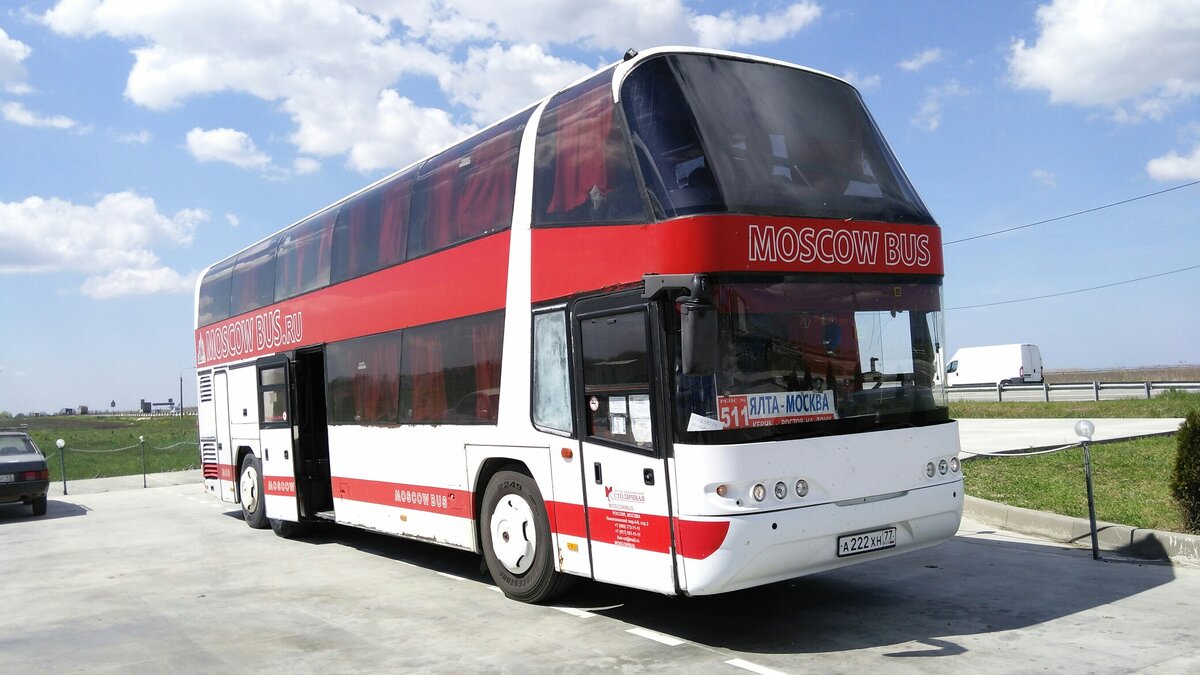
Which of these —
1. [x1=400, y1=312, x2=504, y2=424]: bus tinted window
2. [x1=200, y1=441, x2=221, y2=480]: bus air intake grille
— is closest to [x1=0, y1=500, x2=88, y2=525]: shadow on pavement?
[x1=200, y1=441, x2=221, y2=480]: bus air intake grille

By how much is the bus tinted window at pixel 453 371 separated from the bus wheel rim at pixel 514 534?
0.79 meters

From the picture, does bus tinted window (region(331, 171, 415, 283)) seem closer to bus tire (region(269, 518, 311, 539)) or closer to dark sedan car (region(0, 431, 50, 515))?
bus tire (region(269, 518, 311, 539))

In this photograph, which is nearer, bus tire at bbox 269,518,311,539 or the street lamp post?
the street lamp post

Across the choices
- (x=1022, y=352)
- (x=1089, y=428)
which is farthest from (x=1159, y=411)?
(x=1022, y=352)

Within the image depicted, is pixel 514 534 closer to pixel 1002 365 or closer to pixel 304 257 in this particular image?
pixel 304 257

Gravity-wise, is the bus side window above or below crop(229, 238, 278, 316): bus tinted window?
below

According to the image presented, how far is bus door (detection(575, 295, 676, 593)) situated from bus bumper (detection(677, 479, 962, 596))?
1.20 ft

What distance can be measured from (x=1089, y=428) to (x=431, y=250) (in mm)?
6515

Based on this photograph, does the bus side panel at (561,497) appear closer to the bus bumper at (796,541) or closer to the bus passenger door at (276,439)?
the bus bumper at (796,541)

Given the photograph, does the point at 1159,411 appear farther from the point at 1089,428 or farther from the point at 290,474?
the point at 290,474

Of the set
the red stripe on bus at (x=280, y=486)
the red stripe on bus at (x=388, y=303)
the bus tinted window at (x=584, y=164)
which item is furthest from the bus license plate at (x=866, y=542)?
the red stripe on bus at (x=280, y=486)

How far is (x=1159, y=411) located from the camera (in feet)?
79.7

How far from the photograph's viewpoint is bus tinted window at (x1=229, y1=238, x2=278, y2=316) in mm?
14266

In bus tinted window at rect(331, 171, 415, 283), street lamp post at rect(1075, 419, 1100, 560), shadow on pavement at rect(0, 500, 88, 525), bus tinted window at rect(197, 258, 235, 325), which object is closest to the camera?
street lamp post at rect(1075, 419, 1100, 560)
